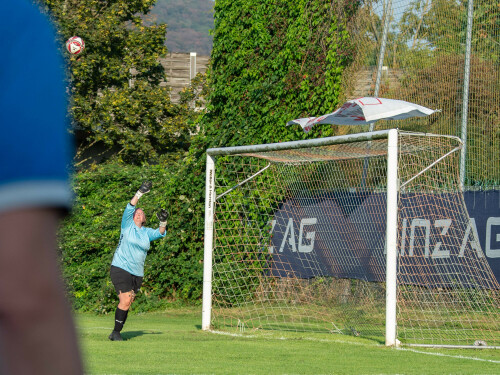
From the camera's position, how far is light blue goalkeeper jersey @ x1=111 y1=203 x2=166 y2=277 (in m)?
11.0

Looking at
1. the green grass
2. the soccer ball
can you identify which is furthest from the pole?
the soccer ball

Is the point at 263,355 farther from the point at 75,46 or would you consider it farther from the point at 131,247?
the point at 75,46

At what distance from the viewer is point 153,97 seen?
2309cm

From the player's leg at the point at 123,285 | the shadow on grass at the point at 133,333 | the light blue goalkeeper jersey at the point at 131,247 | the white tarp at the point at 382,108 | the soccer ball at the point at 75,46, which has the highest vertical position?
the soccer ball at the point at 75,46

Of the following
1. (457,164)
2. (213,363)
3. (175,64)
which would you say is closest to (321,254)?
(457,164)

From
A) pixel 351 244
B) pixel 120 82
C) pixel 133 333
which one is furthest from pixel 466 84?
pixel 120 82

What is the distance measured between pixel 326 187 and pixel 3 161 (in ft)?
40.8

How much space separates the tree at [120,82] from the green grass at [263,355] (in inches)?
462

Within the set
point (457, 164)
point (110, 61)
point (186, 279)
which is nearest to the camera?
point (457, 164)

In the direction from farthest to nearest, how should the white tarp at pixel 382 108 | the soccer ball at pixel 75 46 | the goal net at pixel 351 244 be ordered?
the soccer ball at pixel 75 46 → the white tarp at pixel 382 108 → the goal net at pixel 351 244

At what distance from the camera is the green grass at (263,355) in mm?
7957

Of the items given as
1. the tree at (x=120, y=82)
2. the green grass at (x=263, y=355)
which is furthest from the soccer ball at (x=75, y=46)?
the green grass at (x=263, y=355)

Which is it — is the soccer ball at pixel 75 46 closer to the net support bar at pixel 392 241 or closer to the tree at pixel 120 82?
the tree at pixel 120 82

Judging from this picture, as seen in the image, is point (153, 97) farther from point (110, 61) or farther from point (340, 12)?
point (340, 12)
